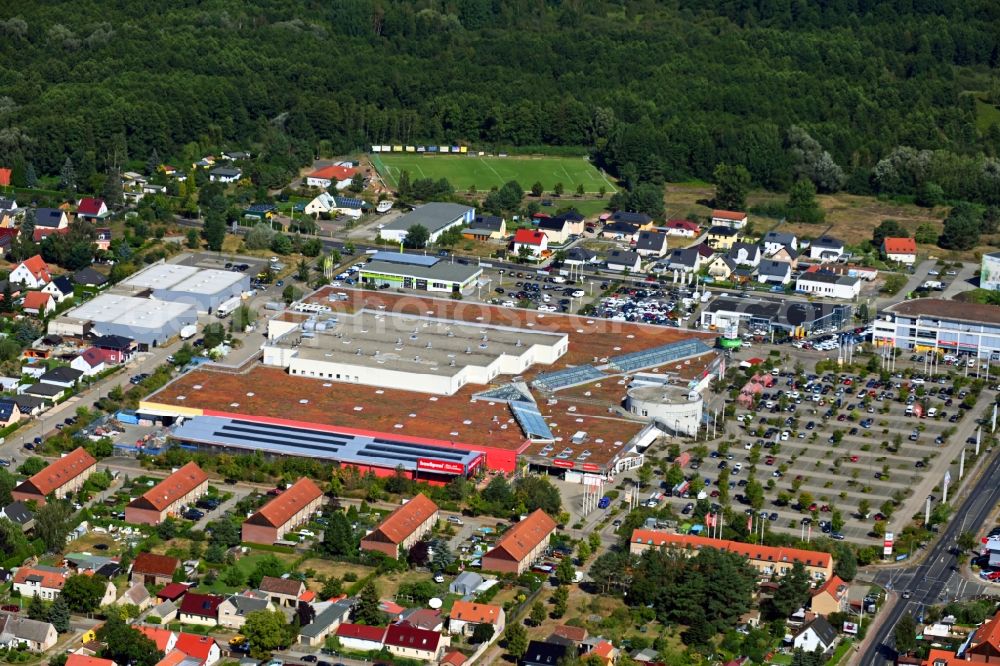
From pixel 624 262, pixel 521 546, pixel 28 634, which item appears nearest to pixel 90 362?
pixel 28 634

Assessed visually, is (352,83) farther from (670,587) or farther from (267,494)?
(670,587)

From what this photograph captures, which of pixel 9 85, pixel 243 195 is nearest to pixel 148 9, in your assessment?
pixel 9 85

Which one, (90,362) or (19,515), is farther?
(90,362)

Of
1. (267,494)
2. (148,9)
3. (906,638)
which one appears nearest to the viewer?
(906,638)

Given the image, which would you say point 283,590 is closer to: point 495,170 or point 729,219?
point 729,219

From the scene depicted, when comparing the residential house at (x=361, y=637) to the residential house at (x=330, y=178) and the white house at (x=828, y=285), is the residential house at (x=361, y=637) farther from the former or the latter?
the residential house at (x=330, y=178)

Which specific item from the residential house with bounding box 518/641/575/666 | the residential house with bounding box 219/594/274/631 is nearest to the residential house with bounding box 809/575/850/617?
the residential house with bounding box 518/641/575/666

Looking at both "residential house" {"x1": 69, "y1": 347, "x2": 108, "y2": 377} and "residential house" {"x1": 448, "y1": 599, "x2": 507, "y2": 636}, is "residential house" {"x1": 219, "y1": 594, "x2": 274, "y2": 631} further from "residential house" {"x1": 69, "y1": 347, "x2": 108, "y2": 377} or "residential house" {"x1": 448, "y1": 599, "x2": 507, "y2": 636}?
"residential house" {"x1": 69, "y1": 347, "x2": 108, "y2": 377}

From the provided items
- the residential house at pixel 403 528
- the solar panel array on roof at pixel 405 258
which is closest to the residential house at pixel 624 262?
the solar panel array on roof at pixel 405 258
